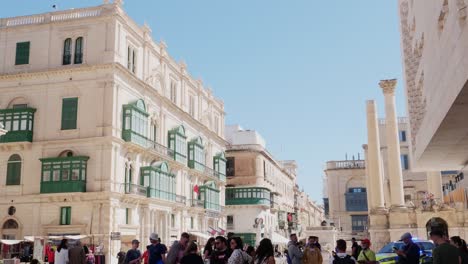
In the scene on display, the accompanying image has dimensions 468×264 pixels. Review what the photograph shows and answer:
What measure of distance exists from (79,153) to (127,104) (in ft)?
14.7

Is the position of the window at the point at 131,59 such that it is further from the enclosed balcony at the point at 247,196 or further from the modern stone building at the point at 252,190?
the enclosed balcony at the point at 247,196

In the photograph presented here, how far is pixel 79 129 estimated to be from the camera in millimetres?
35188

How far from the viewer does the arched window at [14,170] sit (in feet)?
116

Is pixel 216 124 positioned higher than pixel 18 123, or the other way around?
pixel 216 124

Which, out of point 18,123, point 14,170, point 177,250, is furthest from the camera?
point 18,123

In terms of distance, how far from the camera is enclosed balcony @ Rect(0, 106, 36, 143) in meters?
35.3

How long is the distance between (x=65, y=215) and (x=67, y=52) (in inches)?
430

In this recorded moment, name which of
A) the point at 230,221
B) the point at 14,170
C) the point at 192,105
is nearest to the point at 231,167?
the point at 230,221

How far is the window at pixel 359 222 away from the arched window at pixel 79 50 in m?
53.9

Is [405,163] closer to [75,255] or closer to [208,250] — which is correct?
[208,250]

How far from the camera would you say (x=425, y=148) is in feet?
64.8

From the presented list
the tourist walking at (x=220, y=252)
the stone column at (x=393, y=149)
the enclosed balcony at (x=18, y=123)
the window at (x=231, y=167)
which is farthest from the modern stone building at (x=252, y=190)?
the tourist walking at (x=220, y=252)

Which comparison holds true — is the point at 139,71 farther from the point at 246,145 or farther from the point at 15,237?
→ the point at 246,145

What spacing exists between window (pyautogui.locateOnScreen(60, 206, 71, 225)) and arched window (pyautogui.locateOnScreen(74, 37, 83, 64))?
384 inches
